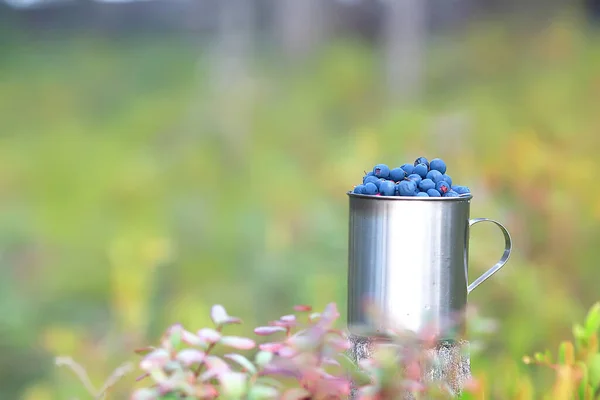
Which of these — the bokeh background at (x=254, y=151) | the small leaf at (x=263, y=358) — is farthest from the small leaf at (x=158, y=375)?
the bokeh background at (x=254, y=151)

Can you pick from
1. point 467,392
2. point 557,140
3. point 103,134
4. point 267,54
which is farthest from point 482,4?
point 467,392

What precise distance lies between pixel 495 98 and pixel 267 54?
155 cm

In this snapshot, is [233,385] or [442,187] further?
[442,187]

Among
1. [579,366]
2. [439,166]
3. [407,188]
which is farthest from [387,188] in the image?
[579,366]

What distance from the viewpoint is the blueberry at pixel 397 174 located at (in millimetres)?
1241

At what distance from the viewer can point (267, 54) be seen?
16.5 ft

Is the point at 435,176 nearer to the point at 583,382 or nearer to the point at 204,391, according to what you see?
the point at 583,382

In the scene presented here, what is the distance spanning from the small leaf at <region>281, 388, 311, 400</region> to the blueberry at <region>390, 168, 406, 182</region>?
1.49ft

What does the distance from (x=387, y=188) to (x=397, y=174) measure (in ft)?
0.20

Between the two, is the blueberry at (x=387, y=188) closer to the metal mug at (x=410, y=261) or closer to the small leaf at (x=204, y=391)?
the metal mug at (x=410, y=261)

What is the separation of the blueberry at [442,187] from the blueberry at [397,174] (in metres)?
0.06

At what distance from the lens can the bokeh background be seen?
2963 millimetres

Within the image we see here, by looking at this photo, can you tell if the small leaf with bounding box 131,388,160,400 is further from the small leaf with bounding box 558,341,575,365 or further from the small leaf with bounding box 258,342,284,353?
the small leaf with bounding box 558,341,575,365

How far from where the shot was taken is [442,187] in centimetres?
121
